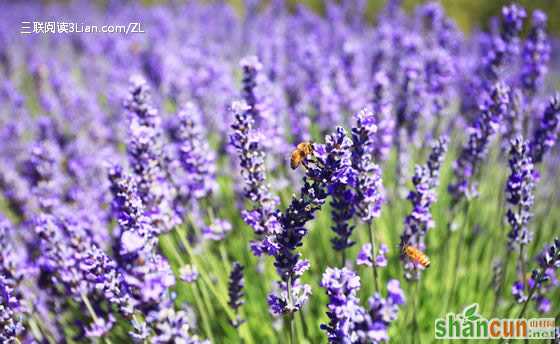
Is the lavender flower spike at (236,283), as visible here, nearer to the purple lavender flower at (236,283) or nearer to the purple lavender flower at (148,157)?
the purple lavender flower at (236,283)

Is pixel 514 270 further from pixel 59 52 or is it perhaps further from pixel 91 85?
pixel 59 52

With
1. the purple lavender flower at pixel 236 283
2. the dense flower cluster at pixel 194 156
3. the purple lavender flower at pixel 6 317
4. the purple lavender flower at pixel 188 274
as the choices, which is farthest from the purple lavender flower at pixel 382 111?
the purple lavender flower at pixel 6 317

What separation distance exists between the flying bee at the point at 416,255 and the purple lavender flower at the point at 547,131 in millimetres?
1063

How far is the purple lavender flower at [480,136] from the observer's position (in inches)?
100

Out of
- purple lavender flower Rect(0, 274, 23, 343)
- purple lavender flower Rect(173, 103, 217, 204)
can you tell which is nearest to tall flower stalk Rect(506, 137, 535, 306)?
purple lavender flower Rect(173, 103, 217, 204)

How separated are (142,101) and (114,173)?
20.8 inches

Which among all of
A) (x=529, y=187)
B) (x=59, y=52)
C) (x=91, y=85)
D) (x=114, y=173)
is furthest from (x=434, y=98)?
(x=59, y=52)

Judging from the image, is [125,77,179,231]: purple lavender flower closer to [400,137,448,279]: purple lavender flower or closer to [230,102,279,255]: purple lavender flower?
[230,102,279,255]: purple lavender flower

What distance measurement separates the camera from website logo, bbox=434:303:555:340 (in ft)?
8.21

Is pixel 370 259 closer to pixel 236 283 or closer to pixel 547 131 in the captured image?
pixel 236 283

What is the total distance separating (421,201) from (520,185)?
0.51 metres

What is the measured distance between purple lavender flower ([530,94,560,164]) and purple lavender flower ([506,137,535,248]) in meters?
0.42

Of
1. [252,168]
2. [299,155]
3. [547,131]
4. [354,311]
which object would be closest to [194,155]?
[252,168]

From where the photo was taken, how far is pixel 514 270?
3.63 metres
